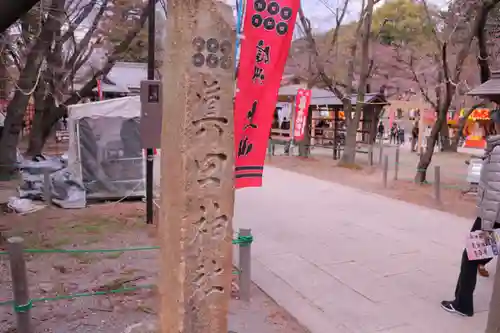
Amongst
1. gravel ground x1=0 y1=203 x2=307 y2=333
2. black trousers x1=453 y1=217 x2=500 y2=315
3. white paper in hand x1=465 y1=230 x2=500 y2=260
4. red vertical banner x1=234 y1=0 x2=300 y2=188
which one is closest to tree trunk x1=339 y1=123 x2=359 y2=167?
gravel ground x1=0 y1=203 x2=307 y2=333

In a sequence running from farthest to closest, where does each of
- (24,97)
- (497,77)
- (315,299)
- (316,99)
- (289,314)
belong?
(316,99) < (24,97) < (497,77) < (315,299) < (289,314)

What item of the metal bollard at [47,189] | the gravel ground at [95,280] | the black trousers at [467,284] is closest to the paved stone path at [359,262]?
the black trousers at [467,284]

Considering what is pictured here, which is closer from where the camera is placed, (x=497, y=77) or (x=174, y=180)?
(x=174, y=180)

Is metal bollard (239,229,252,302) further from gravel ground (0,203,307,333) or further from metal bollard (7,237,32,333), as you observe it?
metal bollard (7,237,32,333)

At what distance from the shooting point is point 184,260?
2.62 metres

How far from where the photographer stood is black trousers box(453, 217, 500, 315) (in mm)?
4203

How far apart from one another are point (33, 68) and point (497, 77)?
29.5ft

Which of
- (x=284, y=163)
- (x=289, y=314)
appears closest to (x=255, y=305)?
(x=289, y=314)

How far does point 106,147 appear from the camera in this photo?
9.59 meters

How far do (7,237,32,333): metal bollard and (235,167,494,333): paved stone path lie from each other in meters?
2.49

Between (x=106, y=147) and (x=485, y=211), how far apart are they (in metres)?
7.64

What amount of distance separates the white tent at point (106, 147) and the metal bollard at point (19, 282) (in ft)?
19.9

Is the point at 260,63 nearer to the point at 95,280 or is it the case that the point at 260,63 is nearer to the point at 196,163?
the point at 196,163

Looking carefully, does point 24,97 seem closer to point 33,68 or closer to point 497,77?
point 33,68
